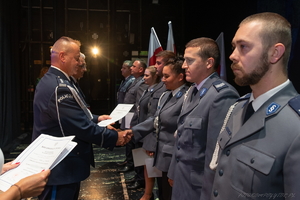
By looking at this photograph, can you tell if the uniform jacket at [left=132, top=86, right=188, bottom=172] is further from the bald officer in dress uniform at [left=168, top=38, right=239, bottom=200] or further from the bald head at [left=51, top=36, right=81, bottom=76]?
the bald head at [left=51, top=36, right=81, bottom=76]

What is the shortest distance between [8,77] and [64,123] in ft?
13.8

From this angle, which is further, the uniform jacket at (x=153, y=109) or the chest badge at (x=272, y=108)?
the uniform jacket at (x=153, y=109)

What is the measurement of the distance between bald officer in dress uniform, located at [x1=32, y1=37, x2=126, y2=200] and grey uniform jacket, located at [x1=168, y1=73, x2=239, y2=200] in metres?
0.72

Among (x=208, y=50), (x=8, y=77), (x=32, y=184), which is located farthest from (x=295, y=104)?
(x=8, y=77)

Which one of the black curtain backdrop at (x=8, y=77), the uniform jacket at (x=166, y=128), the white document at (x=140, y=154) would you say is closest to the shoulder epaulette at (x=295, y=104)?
the uniform jacket at (x=166, y=128)

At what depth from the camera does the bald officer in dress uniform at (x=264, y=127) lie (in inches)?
32.5

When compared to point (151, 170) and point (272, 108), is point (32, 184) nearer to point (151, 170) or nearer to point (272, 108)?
point (272, 108)

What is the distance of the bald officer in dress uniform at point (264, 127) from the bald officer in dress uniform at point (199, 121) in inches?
15.2

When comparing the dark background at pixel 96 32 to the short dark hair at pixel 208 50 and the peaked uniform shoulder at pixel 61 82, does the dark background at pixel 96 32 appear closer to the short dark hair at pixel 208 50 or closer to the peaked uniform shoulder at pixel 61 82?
the short dark hair at pixel 208 50

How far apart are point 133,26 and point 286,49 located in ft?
23.2

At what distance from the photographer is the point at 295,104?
2.80 ft

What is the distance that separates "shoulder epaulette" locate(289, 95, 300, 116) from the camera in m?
0.84

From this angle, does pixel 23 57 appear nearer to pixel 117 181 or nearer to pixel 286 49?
pixel 117 181

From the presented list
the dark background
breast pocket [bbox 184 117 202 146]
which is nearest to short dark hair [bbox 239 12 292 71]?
breast pocket [bbox 184 117 202 146]
